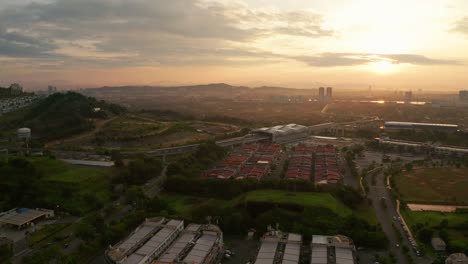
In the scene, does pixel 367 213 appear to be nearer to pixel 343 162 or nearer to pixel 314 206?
pixel 314 206

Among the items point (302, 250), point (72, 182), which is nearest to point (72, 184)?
point (72, 182)

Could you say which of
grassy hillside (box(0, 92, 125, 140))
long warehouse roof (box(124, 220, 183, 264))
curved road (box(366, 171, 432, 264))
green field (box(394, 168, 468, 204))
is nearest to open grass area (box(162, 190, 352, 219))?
curved road (box(366, 171, 432, 264))

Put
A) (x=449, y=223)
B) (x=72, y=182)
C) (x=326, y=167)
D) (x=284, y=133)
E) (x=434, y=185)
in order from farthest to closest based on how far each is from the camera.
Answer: (x=284, y=133) < (x=326, y=167) < (x=434, y=185) < (x=72, y=182) < (x=449, y=223)

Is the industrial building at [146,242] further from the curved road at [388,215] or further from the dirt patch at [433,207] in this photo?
the dirt patch at [433,207]

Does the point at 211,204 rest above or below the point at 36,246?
above

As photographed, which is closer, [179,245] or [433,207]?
[179,245]

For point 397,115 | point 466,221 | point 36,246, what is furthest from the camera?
point 397,115

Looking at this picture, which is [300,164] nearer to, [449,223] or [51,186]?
[449,223]

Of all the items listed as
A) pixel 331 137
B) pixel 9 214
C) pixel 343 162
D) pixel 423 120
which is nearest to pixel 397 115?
pixel 423 120
